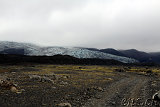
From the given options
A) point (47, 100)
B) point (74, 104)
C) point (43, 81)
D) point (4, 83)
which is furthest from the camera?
point (43, 81)

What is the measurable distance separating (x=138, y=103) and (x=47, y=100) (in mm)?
8313

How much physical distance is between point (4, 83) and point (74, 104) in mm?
10500

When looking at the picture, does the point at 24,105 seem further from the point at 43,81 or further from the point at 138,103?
the point at 43,81

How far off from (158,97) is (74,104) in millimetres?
7927

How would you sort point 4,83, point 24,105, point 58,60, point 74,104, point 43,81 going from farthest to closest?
1. point 58,60
2. point 43,81
3. point 4,83
4. point 74,104
5. point 24,105

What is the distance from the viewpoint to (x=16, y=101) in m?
13.6

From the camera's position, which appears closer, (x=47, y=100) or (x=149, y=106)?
(x=149, y=106)

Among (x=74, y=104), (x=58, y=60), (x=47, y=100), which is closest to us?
(x=74, y=104)

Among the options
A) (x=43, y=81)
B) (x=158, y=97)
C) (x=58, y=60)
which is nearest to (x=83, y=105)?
(x=158, y=97)

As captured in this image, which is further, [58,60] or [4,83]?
[58,60]

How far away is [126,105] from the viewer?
1330cm

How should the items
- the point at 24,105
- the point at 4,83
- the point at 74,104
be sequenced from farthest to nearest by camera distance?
the point at 4,83 → the point at 74,104 → the point at 24,105

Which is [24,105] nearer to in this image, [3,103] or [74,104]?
[3,103]

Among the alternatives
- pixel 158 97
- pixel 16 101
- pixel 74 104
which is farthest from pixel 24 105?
pixel 158 97
